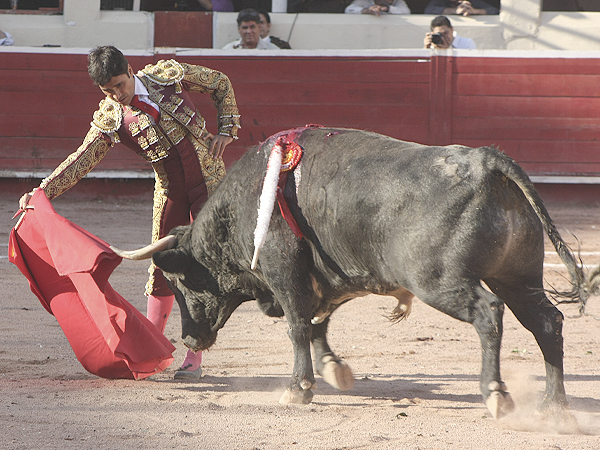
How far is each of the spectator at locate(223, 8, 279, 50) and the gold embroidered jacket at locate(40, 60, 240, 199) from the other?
4338 mm

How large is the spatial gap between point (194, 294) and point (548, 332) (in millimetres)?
1374

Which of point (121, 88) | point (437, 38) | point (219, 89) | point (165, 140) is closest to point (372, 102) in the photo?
point (437, 38)

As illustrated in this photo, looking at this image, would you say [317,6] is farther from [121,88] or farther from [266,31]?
[121,88]

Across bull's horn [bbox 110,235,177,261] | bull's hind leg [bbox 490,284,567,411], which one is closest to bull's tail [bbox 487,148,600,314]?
bull's hind leg [bbox 490,284,567,411]

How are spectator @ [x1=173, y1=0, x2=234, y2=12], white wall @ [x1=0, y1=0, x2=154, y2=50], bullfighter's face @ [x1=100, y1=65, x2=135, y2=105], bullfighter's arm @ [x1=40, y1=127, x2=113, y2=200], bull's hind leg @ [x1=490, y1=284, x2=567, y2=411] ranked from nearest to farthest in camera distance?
bull's hind leg @ [x1=490, y1=284, x2=567, y2=411] < bullfighter's face @ [x1=100, y1=65, x2=135, y2=105] < bullfighter's arm @ [x1=40, y1=127, x2=113, y2=200] < white wall @ [x1=0, y1=0, x2=154, y2=50] < spectator @ [x1=173, y1=0, x2=234, y2=12]

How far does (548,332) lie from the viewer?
97.2 inches

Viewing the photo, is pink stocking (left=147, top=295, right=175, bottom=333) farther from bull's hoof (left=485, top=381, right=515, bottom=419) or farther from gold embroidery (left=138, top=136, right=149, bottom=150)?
bull's hoof (left=485, top=381, right=515, bottom=419)

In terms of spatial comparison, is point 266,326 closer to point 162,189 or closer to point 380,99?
point 162,189

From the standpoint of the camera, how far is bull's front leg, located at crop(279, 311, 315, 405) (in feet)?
8.72

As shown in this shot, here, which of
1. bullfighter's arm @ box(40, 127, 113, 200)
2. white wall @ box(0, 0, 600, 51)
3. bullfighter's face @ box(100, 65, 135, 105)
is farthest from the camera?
white wall @ box(0, 0, 600, 51)

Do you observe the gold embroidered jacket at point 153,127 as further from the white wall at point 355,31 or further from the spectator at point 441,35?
A: the white wall at point 355,31

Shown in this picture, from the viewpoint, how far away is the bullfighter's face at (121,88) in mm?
2814

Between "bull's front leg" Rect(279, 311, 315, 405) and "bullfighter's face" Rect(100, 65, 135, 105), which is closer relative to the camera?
"bull's front leg" Rect(279, 311, 315, 405)

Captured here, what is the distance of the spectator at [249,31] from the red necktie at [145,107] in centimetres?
455
